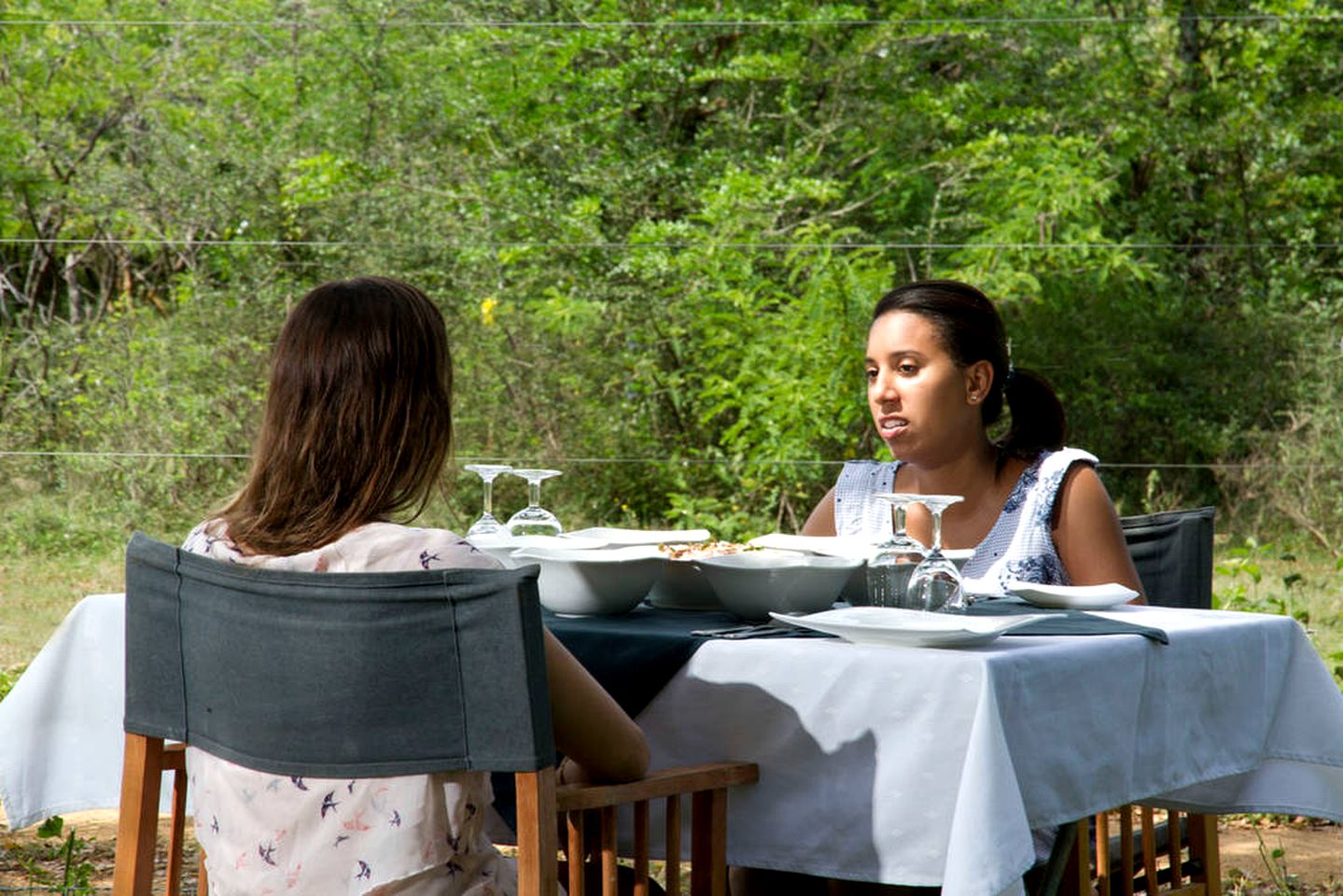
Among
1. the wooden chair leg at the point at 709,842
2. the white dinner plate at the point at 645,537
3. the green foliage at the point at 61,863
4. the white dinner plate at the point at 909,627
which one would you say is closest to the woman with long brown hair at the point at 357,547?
the wooden chair leg at the point at 709,842

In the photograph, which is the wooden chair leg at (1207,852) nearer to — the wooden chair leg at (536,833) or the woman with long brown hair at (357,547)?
the woman with long brown hair at (357,547)

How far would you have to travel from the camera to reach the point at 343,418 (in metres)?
1.68

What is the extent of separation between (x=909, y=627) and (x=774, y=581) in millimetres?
336

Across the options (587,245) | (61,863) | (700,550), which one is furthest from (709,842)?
(587,245)

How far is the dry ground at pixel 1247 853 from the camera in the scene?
365 cm

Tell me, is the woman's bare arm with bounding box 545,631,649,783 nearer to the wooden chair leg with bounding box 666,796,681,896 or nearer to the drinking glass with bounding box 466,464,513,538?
the wooden chair leg with bounding box 666,796,681,896

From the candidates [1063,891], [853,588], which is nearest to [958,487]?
[853,588]

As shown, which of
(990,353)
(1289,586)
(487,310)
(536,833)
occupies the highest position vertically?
(487,310)

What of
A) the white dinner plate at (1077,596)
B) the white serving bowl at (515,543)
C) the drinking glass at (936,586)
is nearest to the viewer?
the drinking glass at (936,586)

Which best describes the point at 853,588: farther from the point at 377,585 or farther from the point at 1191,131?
the point at 1191,131

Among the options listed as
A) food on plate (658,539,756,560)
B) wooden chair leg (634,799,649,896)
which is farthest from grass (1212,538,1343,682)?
Answer: wooden chair leg (634,799,649,896)

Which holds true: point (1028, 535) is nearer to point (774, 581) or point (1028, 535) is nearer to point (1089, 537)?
point (1089, 537)

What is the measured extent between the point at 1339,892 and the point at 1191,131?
7521 millimetres

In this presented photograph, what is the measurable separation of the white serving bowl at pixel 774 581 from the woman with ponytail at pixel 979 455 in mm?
533
